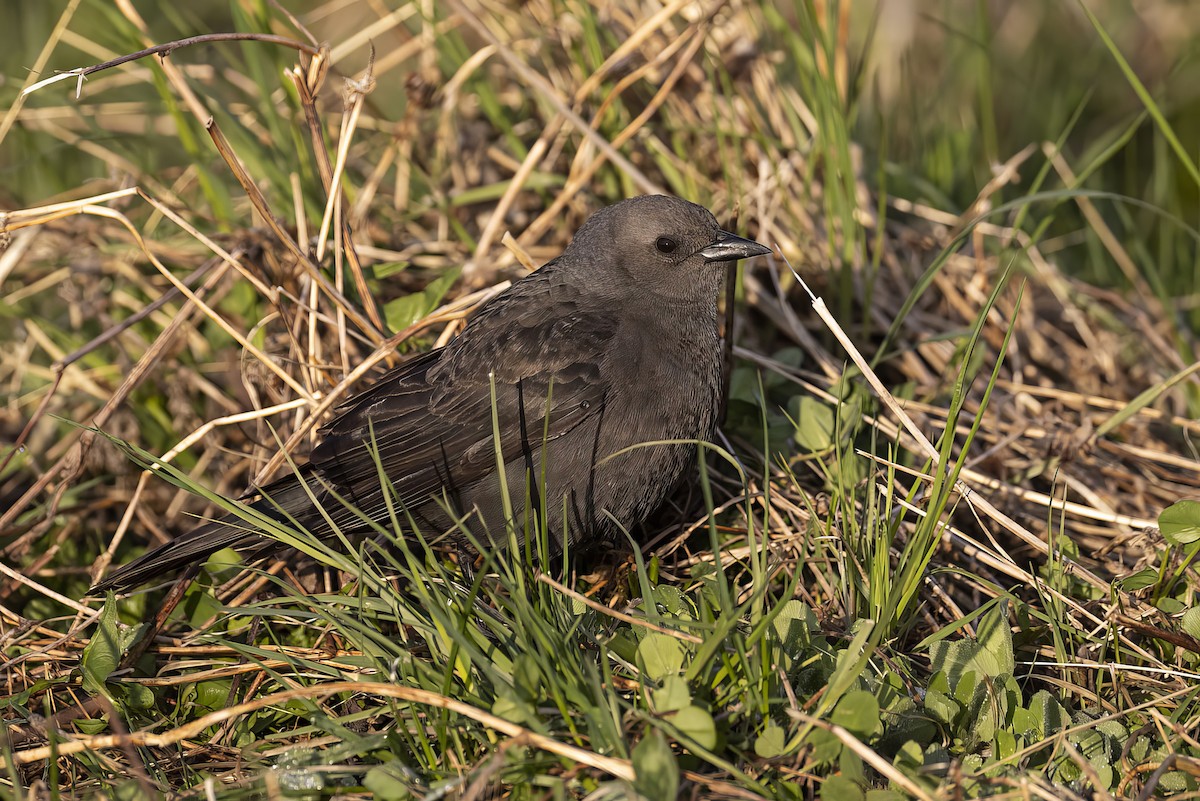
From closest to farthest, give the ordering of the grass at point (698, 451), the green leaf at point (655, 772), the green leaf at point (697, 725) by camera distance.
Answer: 1. the green leaf at point (655, 772)
2. the green leaf at point (697, 725)
3. the grass at point (698, 451)

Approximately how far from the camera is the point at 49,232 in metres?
4.43

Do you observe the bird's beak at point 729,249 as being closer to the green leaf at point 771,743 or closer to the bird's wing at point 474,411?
the bird's wing at point 474,411

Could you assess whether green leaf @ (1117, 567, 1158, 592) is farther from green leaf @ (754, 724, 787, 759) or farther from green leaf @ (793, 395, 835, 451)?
green leaf @ (754, 724, 787, 759)

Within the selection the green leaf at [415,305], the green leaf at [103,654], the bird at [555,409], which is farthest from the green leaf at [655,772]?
the green leaf at [415,305]

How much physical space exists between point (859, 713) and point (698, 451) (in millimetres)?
1160

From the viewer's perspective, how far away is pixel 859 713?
2354 mm

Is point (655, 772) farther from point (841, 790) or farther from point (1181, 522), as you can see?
point (1181, 522)

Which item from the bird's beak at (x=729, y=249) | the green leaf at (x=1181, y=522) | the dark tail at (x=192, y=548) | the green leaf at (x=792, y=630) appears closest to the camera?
the green leaf at (x=792, y=630)

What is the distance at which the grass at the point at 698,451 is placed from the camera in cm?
249

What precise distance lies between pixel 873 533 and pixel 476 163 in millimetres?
2716

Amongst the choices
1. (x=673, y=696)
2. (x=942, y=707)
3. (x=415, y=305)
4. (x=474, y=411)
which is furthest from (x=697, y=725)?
(x=415, y=305)

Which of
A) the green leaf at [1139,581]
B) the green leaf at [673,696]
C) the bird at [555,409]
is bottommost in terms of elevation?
the green leaf at [1139,581]

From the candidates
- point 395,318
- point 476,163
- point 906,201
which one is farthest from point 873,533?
point 476,163

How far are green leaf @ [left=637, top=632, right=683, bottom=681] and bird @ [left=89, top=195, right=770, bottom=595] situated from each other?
563mm
